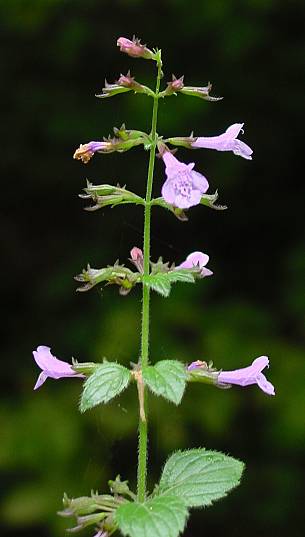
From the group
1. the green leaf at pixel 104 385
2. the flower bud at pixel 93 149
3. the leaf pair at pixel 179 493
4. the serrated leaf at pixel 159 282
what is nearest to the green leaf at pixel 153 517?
the leaf pair at pixel 179 493

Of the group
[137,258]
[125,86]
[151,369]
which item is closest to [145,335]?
[151,369]

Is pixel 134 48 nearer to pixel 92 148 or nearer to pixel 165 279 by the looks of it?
pixel 92 148

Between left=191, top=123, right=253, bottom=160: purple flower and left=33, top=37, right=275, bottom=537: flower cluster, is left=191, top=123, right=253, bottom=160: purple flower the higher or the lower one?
the higher one

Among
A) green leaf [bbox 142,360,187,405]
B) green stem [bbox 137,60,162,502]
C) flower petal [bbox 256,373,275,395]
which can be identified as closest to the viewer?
green leaf [bbox 142,360,187,405]

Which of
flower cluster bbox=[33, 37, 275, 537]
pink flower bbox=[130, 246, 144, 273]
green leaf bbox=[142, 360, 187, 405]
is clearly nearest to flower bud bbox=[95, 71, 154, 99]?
flower cluster bbox=[33, 37, 275, 537]

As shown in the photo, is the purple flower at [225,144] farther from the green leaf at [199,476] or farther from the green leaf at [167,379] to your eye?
the green leaf at [199,476]

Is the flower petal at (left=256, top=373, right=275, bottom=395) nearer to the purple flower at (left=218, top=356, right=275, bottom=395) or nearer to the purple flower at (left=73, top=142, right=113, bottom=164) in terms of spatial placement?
the purple flower at (left=218, top=356, right=275, bottom=395)
